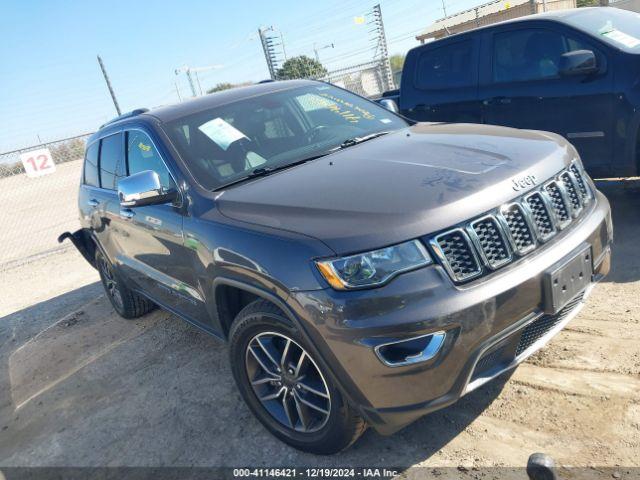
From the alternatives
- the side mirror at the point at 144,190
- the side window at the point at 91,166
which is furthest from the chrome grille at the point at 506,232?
the side window at the point at 91,166

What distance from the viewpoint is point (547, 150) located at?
2.77 meters

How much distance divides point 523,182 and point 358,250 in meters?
0.88

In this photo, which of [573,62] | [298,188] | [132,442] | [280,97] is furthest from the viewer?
[573,62]

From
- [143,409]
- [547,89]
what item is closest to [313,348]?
[143,409]

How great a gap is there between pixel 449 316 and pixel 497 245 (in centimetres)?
42

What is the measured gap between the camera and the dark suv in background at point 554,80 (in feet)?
14.9

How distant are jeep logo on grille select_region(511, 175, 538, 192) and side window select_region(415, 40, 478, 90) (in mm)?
3469

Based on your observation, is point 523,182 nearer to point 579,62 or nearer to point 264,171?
point 264,171

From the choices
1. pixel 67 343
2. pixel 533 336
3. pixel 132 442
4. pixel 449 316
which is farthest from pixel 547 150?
pixel 67 343

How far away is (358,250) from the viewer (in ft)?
7.05

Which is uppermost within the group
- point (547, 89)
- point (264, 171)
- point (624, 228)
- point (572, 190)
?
point (264, 171)

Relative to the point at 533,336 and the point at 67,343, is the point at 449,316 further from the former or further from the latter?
the point at 67,343

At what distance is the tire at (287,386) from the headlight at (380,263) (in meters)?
0.41

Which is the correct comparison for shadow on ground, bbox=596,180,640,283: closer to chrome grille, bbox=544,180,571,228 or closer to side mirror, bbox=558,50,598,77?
side mirror, bbox=558,50,598,77
